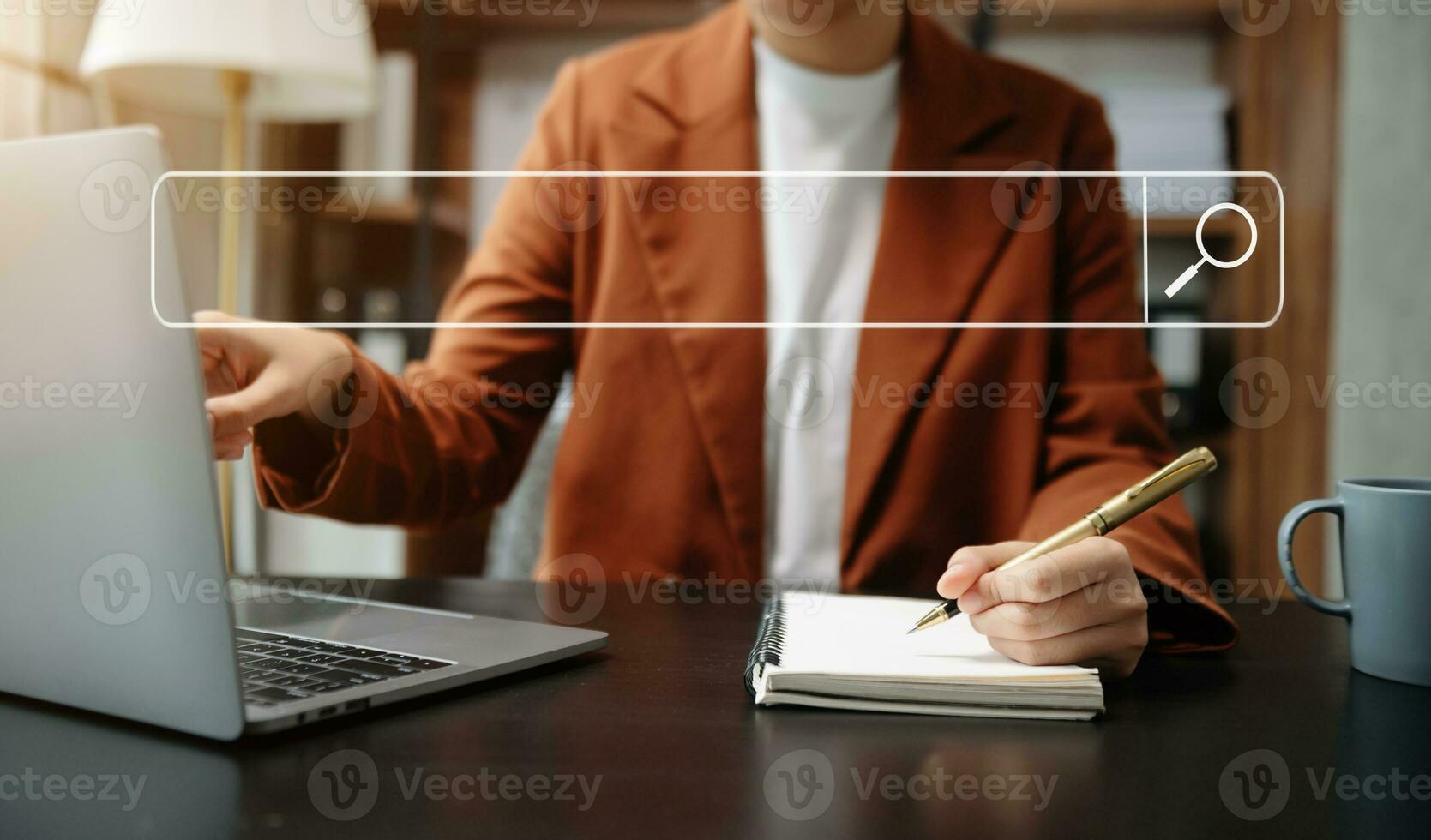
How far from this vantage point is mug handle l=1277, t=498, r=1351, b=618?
0.61 metres

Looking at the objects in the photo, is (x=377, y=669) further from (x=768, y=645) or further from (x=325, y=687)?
(x=768, y=645)

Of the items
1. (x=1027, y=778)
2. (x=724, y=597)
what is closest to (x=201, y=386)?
(x=1027, y=778)

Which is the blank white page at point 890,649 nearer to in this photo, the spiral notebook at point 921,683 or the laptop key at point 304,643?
the spiral notebook at point 921,683

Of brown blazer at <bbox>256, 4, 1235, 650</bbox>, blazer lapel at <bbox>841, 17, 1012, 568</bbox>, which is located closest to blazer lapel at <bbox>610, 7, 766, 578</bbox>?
brown blazer at <bbox>256, 4, 1235, 650</bbox>

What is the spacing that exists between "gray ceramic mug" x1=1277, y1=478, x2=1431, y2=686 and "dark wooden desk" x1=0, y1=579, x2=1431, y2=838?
19 mm

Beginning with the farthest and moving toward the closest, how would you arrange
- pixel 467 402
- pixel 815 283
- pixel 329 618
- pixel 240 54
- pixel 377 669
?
pixel 240 54 → pixel 815 283 → pixel 467 402 → pixel 329 618 → pixel 377 669

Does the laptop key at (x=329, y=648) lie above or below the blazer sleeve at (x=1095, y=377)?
below

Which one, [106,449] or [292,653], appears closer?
[106,449]

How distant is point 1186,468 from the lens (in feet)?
1.91

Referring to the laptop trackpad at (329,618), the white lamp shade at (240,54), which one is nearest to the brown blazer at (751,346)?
the laptop trackpad at (329,618)

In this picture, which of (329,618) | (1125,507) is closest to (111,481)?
(329,618)

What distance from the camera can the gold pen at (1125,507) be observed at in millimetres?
580

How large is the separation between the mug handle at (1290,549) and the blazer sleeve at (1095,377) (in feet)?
0.51

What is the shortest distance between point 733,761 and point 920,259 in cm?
77
